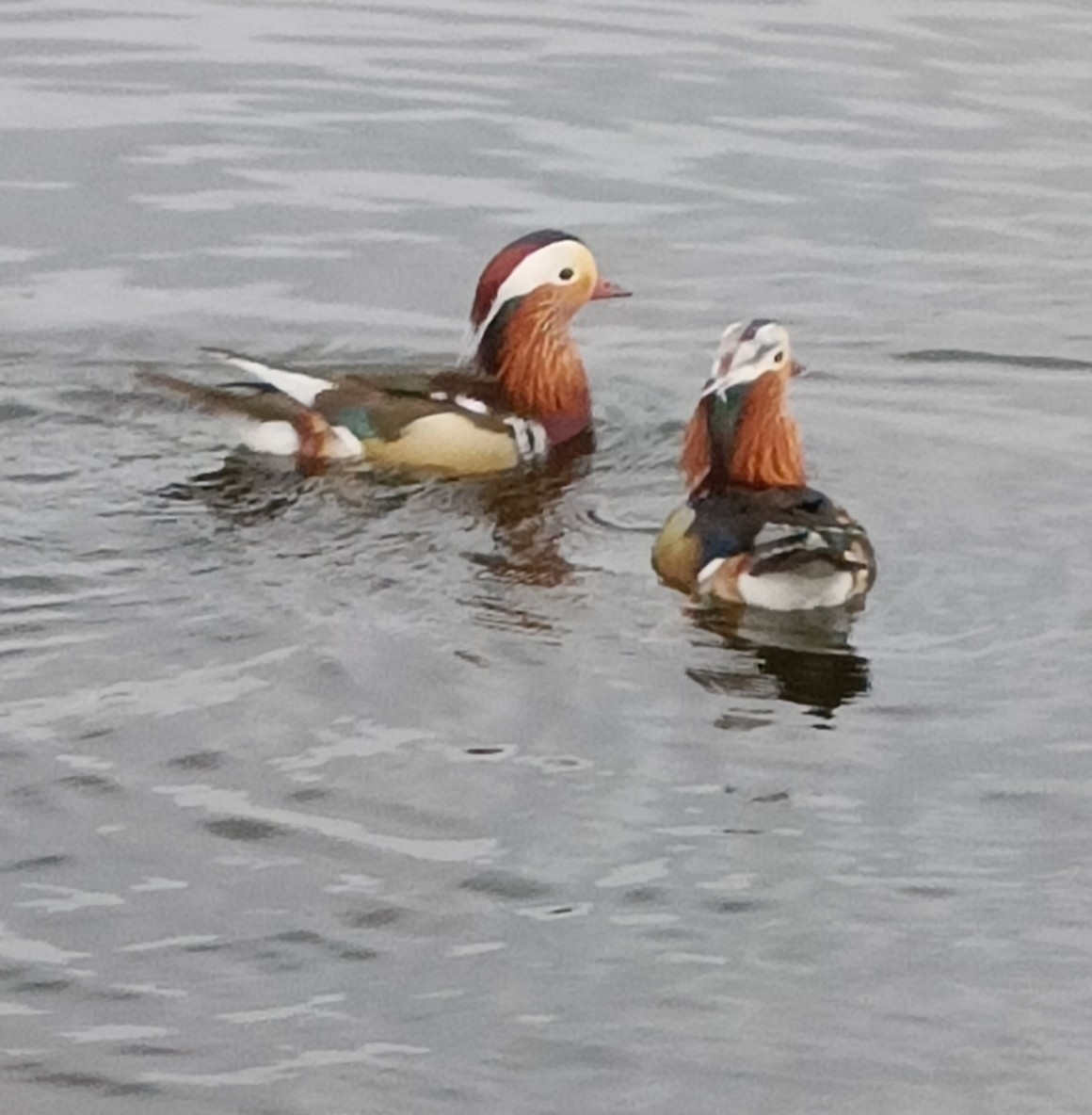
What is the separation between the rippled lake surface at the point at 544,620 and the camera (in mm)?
6762

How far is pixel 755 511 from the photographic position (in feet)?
32.2

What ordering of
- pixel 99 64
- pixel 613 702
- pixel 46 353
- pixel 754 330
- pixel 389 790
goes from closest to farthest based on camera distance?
pixel 389 790 < pixel 613 702 < pixel 754 330 < pixel 46 353 < pixel 99 64

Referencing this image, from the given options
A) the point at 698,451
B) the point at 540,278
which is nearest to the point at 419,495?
the point at 698,451

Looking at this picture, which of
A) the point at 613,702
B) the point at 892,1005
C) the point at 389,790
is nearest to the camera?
the point at 892,1005

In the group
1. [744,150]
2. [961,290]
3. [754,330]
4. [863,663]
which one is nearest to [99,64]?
[744,150]

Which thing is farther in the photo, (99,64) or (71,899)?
(99,64)

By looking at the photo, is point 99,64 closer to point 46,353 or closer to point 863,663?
point 46,353

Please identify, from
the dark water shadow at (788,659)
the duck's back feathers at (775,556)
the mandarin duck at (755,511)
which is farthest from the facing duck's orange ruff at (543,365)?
the dark water shadow at (788,659)

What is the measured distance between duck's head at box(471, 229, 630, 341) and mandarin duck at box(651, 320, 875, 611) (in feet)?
4.12

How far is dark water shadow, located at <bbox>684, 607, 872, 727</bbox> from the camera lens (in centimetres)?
880

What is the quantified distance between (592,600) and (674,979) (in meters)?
2.66

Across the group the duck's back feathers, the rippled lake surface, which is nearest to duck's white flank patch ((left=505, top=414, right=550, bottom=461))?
the rippled lake surface

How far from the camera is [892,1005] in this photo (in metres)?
6.84

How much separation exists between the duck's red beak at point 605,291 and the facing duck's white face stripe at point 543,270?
80 millimetres
